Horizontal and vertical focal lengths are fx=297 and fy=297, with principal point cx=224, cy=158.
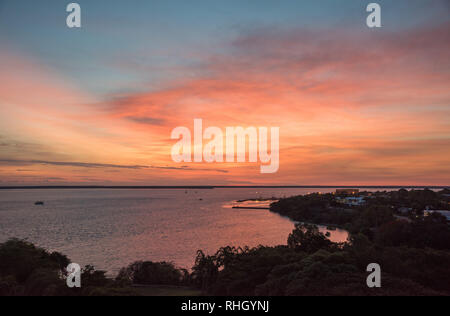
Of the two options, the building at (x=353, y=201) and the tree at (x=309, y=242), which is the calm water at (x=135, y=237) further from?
the building at (x=353, y=201)

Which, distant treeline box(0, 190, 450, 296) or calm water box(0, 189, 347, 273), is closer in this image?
distant treeline box(0, 190, 450, 296)

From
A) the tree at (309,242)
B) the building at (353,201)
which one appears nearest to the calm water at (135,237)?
the tree at (309,242)

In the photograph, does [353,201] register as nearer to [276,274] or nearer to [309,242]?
[309,242]

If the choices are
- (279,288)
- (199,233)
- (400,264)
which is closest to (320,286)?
(279,288)

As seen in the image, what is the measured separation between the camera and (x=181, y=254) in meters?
41.0

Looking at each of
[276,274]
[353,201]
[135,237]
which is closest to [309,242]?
[276,274]

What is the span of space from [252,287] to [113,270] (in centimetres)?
2456

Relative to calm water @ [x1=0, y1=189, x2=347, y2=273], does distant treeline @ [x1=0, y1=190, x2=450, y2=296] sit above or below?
above

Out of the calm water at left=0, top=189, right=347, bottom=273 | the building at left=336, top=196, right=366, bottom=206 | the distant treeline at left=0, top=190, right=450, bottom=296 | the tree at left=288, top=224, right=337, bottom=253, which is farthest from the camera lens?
the building at left=336, top=196, right=366, bottom=206

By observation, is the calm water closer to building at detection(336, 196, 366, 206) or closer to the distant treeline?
the distant treeline

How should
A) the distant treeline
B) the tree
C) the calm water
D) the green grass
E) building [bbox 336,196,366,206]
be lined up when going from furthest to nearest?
building [bbox 336,196,366,206], the calm water, the tree, the green grass, the distant treeline

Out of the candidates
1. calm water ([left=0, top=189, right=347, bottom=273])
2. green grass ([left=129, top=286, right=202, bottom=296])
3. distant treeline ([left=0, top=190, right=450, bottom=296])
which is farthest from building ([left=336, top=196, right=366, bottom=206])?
green grass ([left=129, top=286, right=202, bottom=296])

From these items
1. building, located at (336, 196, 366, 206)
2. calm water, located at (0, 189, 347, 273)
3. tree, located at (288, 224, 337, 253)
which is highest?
tree, located at (288, 224, 337, 253)
